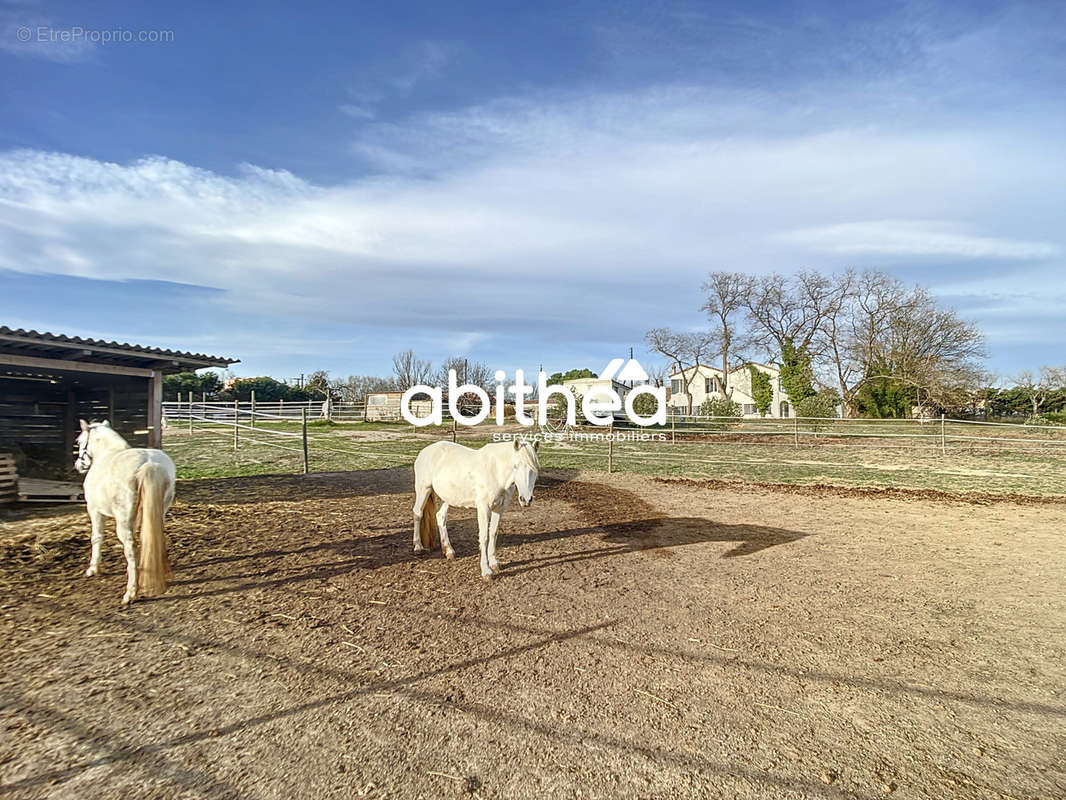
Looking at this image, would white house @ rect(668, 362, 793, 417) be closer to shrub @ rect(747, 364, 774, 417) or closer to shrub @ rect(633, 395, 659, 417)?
shrub @ rect(747, 364, 774, 417)

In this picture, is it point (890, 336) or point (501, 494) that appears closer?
point (501, 494)

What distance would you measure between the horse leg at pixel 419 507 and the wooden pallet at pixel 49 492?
6.93 m

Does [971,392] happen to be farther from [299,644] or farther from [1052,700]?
[299,644]

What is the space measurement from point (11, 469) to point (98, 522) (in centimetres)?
598

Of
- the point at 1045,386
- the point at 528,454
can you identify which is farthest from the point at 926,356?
the point at 528,454

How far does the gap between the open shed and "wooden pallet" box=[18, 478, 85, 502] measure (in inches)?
52.2

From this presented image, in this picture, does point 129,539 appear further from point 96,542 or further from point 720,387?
point 720,387

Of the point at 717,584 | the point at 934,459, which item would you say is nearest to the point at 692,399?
the point at 934,459

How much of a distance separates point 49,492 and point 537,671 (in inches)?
409

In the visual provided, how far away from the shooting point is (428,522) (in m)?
6.84

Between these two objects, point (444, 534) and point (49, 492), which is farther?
point (49, 492)

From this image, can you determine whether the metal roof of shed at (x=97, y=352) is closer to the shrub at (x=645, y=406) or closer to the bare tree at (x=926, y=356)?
the shrub at (x=645, y=406)

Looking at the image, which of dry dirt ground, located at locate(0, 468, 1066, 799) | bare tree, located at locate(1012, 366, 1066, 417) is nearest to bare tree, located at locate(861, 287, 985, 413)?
bare tree, located at locate(1012, 366, 1066, 417)

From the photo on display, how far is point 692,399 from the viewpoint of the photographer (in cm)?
5534
